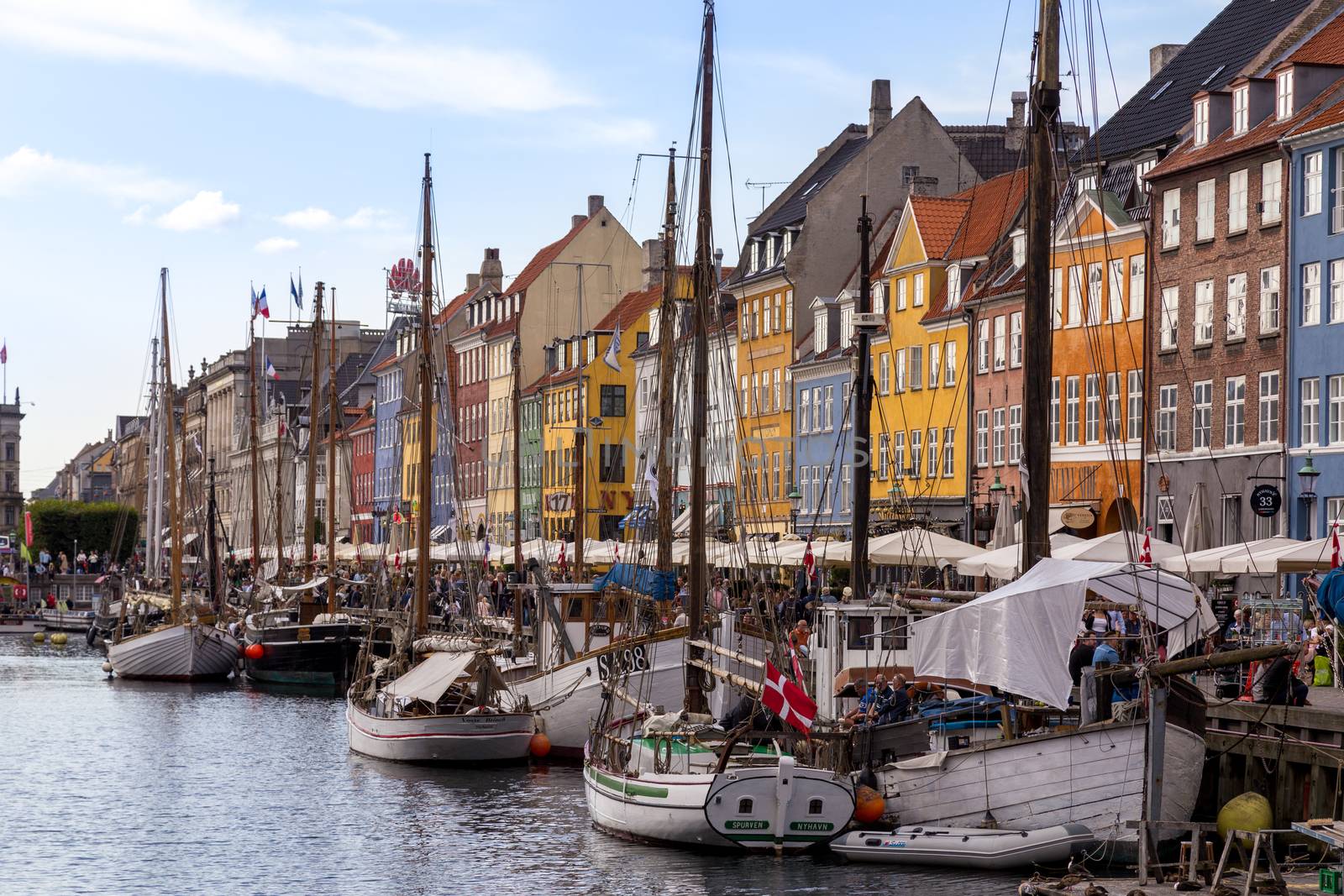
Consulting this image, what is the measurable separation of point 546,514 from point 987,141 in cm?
3948

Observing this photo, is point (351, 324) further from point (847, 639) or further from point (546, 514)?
point (847, 639)

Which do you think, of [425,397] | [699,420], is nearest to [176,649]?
[425,397]

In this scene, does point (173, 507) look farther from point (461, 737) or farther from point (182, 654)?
point (461, 737)

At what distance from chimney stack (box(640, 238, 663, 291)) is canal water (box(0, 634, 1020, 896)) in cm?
6654

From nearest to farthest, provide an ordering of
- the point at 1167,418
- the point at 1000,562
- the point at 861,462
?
the point at 861,462 < the point at 1000,562 < the point at 1167,418

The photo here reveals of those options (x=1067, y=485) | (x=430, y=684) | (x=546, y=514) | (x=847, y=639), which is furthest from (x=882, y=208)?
(x=847, y=639)

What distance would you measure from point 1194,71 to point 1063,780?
46246 mm

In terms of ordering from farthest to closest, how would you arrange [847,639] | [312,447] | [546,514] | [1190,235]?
[546,514] → [312,447] → [1190,235] → [847,639]

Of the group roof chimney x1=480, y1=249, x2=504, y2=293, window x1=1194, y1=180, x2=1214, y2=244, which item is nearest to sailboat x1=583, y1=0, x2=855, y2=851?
window x1=1194, y1=180, x2=1214, y2=244

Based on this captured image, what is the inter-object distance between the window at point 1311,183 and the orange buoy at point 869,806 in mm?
31628

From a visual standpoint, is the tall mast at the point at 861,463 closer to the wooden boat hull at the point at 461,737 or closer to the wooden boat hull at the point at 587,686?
the wooden boat hull at the point at 587,686

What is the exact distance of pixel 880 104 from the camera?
320ft

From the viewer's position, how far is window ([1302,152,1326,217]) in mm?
57312

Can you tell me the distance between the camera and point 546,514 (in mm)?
123125
